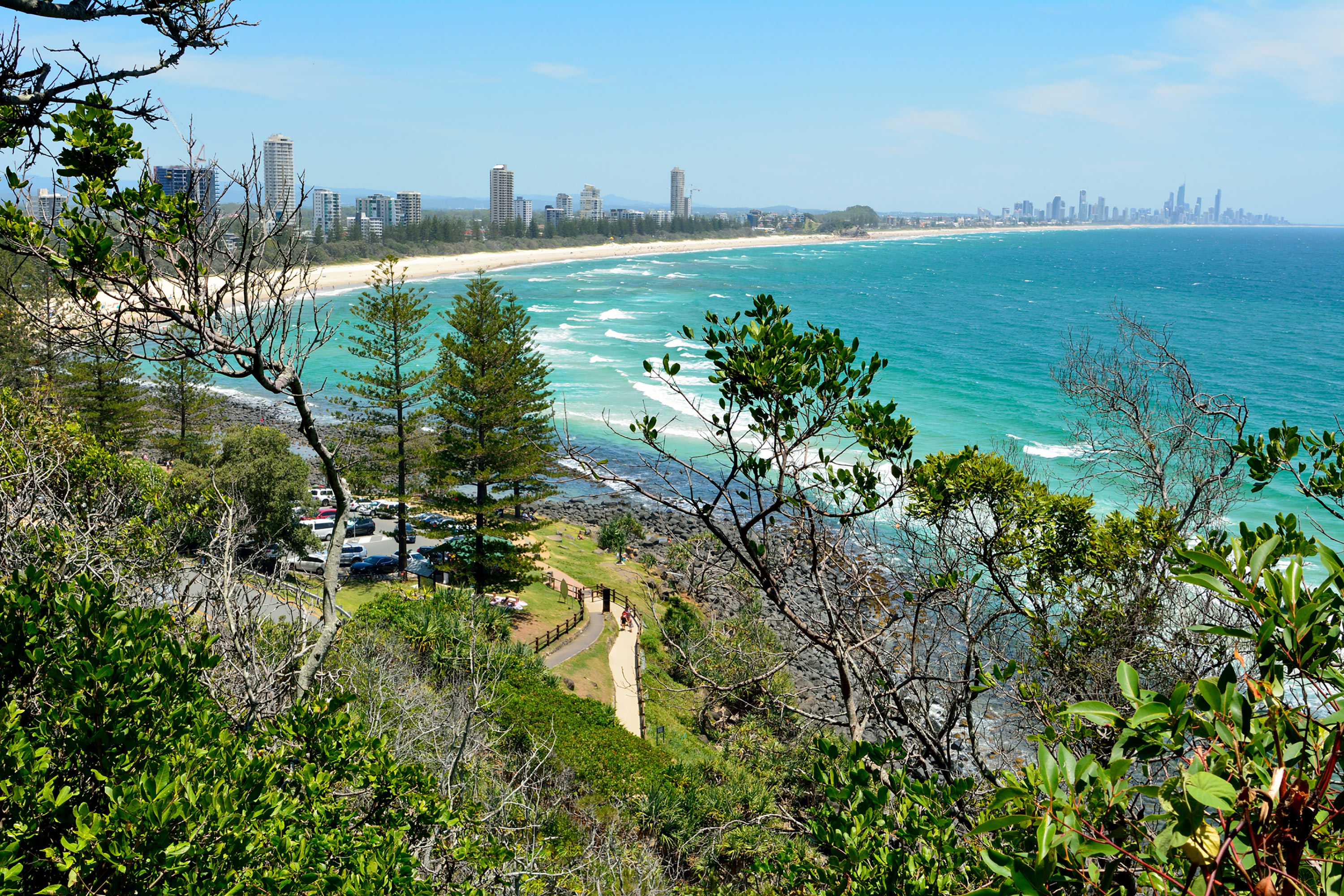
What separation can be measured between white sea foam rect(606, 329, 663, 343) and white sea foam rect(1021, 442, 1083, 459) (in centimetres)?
2761

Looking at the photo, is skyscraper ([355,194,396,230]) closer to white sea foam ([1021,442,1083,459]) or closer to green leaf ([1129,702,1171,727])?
white sea foam ([1021,442,1083,459])

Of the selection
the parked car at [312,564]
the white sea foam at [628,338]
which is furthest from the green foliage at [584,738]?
the white sea foam at [628,338]

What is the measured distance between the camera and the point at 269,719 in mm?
5254

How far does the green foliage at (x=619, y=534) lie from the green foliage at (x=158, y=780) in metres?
23.0

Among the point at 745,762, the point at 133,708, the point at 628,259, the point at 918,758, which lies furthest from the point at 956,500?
the point at 628,259

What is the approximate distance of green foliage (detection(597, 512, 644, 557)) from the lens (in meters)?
27.6

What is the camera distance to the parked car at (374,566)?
2383 cm

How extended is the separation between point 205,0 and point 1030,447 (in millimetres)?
29184

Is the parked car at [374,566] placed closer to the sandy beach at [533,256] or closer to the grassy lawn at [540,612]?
the grassy lawn at [540,612]

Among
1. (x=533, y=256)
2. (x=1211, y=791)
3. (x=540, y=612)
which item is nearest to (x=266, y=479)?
(x=540, y=612)

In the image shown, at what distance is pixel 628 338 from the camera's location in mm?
55000

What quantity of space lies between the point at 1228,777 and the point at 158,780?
3.38 m

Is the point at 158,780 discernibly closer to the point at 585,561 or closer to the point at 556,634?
the point at 556,634

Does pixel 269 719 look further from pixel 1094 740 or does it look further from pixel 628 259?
pixel 628 259
